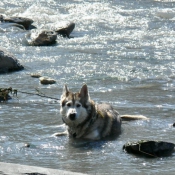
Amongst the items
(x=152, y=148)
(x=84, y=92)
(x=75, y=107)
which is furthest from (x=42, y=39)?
(x=152, y=148)

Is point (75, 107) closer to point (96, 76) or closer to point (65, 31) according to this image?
point (96, 76)

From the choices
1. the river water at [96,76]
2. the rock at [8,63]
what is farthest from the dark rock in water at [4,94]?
the rock at [8,63]

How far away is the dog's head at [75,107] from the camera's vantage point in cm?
943

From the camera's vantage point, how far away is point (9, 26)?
18.1m

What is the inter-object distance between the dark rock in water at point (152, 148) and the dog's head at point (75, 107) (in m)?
1.28

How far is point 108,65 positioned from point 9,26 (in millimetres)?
4659

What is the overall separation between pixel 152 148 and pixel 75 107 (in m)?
1.55

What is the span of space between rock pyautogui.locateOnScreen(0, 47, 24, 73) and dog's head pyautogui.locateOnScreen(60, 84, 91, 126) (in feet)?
14.3

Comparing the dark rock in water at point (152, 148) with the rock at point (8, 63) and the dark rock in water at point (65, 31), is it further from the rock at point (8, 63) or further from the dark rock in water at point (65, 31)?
the dark rock in water at point (65, 31)

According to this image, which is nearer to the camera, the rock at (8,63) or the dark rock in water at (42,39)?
the rock at (8,63)

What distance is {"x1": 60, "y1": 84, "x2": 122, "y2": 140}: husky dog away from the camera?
9477 mm

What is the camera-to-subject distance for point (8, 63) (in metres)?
13.8

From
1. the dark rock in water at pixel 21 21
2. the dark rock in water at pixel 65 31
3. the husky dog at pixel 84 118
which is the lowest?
the husky dog at pixel 84 118

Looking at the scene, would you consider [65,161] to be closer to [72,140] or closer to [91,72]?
[72,140]
